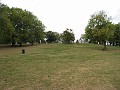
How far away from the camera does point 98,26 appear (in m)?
56.0

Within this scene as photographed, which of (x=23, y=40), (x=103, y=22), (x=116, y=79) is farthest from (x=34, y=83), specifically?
(x=23, y=40)

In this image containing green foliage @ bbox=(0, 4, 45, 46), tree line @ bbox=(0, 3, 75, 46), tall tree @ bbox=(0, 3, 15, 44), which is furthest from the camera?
green foliage @ bbox=(0, 4, 45, 46)

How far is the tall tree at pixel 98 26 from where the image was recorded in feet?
178

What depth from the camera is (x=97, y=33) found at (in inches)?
2110

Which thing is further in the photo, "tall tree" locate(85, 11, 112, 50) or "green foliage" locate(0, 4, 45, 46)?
"green foliage" locate(0, 4, 45, 46)

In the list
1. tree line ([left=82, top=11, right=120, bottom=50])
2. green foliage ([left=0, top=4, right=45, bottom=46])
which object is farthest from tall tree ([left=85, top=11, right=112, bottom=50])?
green foliage ([left=0, top=4, right=45, bottom=46])

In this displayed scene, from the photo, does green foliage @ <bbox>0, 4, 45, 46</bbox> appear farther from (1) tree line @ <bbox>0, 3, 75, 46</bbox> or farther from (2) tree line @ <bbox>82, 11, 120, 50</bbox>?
(2) tree line @ <bbox>82, 11, 120, 50</bbox>

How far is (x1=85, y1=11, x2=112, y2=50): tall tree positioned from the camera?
54.2 m

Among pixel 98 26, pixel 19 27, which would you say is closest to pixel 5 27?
pixel 19 27

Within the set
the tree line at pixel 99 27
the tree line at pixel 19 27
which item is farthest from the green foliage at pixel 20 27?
the tree line at pixel 99 27

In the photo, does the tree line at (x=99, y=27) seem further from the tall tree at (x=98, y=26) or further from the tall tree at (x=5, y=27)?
the tall tree at (x=5, y=27)

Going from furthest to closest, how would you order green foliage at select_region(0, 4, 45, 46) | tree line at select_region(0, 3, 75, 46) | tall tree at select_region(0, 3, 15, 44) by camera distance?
green foliage at select_region(0, 4, 45, 46) < tree line at select_region(0, 3, 75, 46) < tall tree at select_region(0, 3, 15, 44)

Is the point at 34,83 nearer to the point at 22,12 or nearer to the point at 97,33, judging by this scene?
the point at 97,33

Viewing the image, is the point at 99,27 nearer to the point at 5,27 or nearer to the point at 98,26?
the point at 98,26
